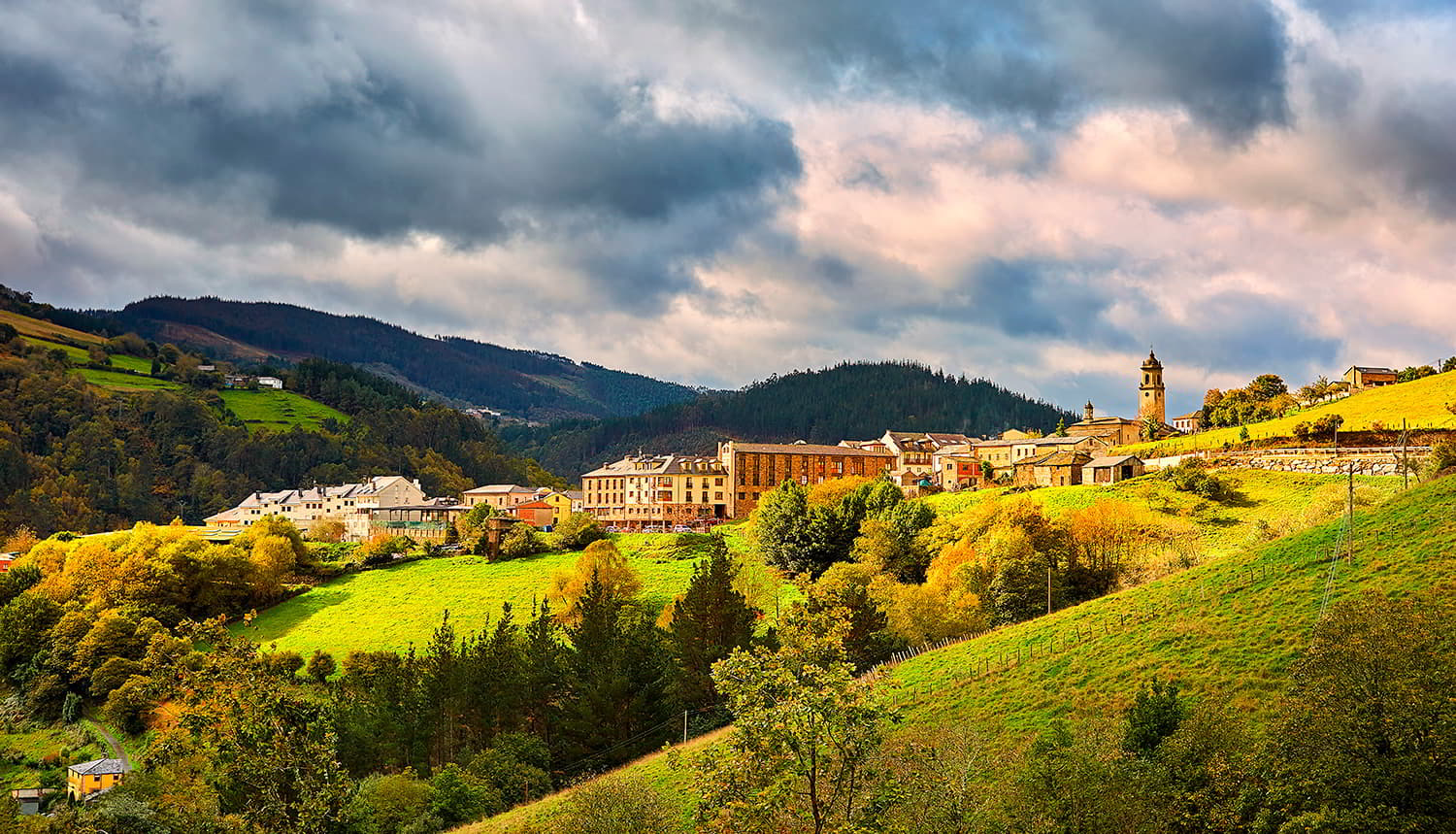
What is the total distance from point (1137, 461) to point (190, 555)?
89.1 metres

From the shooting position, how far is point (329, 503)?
16975cm

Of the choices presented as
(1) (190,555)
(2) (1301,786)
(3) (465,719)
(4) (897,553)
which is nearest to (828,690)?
(2) (1301,786)

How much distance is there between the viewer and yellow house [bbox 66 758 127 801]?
62531 mm

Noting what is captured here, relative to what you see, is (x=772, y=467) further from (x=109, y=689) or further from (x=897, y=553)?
(x=109, y=689)

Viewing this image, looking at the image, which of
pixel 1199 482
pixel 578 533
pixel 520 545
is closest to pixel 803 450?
pixel 578 533

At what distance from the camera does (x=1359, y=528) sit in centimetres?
4681

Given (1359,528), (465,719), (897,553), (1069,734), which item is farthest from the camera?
(897,553)

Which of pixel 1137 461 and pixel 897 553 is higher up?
pixel 1137 461

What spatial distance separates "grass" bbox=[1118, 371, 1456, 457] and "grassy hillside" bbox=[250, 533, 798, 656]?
4456 cm

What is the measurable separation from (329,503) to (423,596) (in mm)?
82916

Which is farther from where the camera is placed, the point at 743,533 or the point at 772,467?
the point at 772,467

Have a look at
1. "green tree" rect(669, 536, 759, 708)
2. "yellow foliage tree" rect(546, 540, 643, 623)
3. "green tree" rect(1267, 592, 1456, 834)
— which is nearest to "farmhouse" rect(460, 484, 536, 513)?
"yellow foliage tree" rect(546, 540, 643, 623)

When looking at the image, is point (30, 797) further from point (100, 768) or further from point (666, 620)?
point (666, 620)

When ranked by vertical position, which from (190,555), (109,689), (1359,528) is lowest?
(109,689)
